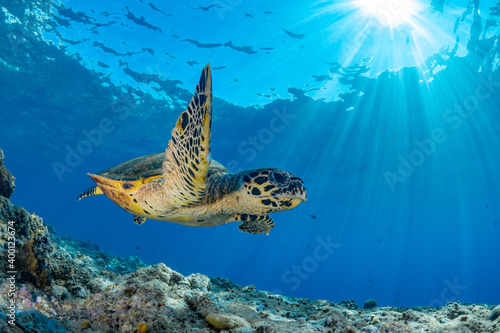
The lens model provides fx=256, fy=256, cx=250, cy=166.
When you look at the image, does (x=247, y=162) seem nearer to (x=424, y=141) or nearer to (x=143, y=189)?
(x=424, y=141)

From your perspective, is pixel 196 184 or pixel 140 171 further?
pixel 140 171

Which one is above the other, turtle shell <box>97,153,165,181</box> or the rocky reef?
turtle shell <box>97,153,165,181</box>

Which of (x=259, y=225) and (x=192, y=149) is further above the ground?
(x=259, y=225)

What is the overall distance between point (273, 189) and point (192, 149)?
1.04 metres

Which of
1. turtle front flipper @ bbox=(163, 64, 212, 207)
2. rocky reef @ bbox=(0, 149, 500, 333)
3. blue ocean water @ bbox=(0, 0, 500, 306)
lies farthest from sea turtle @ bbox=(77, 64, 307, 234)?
blue ocean water @ bbox=(0, 0, 500, 306)

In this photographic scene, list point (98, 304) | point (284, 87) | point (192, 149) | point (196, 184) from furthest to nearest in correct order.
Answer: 1. point (284, 87)
2. point (196, 184)
3. point (192, 149)
4. point (98, 304)

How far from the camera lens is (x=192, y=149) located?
8.43ft

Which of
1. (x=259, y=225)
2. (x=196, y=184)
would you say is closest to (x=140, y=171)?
(x=196, y=184)

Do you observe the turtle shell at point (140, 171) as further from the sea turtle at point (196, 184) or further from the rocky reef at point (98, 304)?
the rocky reef at point (98, 304)

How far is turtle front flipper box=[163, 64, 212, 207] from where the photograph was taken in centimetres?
238

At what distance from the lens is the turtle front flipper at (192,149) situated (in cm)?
238

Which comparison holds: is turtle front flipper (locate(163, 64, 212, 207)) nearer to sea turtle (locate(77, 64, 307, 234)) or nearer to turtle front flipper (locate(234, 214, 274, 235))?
sea turtle (locate(77, 64, 307, 234))

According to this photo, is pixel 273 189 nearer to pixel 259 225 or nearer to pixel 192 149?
pixel 192 149

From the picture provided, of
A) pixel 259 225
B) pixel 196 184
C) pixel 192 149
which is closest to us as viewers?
pixel 192 149
